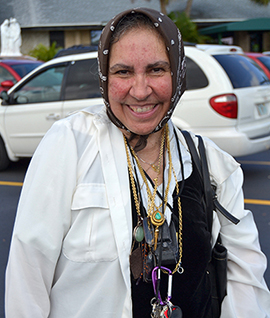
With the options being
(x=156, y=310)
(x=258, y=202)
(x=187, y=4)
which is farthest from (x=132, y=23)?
(x=187, y=4)

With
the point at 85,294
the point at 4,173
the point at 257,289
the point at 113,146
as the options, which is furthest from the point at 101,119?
the point at 4,173

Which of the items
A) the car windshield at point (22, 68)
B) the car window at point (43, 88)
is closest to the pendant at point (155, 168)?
the car window at point (43, 88)

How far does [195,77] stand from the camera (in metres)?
5.58

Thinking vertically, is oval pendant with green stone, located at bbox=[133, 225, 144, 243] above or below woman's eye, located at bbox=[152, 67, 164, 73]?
below

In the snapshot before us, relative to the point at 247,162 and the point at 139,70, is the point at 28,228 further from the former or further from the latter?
the point at 247,162

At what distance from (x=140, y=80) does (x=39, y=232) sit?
63 cm

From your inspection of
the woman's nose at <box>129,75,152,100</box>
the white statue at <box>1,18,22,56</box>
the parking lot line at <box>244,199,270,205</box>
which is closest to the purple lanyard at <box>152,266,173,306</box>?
the woman's nose at <box>129,75,152,100</box>

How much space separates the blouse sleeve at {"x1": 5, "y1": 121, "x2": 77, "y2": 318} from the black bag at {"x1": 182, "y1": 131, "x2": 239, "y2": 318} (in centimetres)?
54

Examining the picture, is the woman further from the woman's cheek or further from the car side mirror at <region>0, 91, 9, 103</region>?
the car side mirror at <region>0, 91, 9, 103</region>

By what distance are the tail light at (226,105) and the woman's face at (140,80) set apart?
12.9 feet

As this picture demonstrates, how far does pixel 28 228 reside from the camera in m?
1.36

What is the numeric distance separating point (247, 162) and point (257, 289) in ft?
18.2

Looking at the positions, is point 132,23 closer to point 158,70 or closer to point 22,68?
point 158,70

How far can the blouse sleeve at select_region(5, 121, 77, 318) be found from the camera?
1.36 m
